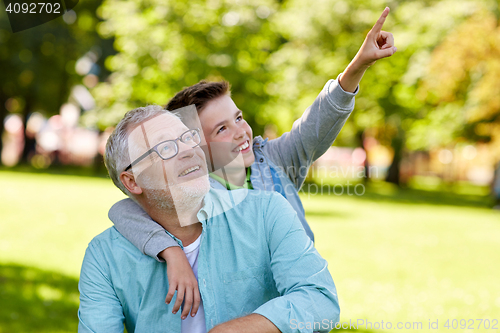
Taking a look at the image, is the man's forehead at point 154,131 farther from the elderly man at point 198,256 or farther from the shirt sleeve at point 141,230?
the shirt sleeve at point 141,230

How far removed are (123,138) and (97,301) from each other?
702 mm

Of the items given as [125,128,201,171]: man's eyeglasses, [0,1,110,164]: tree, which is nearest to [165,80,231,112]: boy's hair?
[125,128,201,171]: man's eyeglasses

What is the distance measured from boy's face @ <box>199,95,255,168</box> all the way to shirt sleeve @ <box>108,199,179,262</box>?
76 cm

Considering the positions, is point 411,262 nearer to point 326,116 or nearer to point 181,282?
point 326,116

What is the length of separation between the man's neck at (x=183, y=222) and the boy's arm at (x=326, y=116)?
857 mm

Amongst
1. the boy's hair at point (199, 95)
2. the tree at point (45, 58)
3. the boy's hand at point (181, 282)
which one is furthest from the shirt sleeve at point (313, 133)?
the tree at point (45, 58)

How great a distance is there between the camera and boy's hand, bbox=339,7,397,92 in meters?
A: 2.35

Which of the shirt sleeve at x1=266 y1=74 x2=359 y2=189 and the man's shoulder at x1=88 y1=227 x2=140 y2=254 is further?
the shirt sleeve at x1=266 y1=74 x2=359 y2=189

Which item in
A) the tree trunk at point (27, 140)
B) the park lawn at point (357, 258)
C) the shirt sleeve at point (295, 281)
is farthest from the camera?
the tree trunk at point (27, 140)

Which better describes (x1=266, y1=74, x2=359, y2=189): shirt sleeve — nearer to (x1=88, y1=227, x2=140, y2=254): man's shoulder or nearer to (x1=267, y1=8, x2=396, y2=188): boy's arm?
(x1=267, y1=8, x2=396, y2=188): boy's arm

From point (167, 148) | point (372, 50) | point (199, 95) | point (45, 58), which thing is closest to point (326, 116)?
point (372, 50)

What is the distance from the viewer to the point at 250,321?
5.98ft

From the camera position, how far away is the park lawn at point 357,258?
5.44m

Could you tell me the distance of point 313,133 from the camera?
8.91 feet
